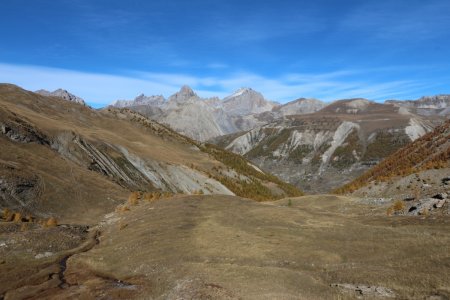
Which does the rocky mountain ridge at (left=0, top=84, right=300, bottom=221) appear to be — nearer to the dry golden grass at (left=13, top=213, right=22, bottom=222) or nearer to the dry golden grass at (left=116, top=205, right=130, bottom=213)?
the dry golden grass at (left=116, top=205, right=130, bottom=213)

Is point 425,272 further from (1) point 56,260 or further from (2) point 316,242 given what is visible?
(1) point 56,260

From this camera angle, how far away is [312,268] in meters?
26.7

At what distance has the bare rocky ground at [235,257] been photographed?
23.1m

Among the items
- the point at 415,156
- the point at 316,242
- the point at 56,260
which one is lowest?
the point at 56,260

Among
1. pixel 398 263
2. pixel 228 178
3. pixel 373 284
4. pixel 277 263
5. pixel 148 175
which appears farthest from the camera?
pixel 228 178

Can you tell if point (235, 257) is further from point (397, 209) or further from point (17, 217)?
point (17, 217)

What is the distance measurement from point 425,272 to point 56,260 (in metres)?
28.5

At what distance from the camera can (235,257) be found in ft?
98.8

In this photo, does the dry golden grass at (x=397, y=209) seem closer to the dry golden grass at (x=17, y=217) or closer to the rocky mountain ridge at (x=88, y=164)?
the rocky mountain ridge at (x=88, y=164)

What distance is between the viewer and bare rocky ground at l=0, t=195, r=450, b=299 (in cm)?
2312

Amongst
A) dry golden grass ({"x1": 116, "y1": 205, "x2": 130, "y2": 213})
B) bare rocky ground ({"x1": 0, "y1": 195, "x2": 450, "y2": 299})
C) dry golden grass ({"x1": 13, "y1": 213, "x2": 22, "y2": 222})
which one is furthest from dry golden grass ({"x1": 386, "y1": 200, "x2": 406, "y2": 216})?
dry golden grass ({"x1": 13, "y1": 213, "x2": 22, "y2": 222})

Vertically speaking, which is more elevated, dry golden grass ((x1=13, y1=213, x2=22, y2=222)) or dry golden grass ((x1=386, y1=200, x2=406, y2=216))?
dry golden grass ((x1=386, y1=200, x2=406, y2=216))

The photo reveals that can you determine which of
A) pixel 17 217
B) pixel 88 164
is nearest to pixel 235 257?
pixel 17 217

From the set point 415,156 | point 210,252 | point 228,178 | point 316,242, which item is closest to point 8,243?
point 210,252
